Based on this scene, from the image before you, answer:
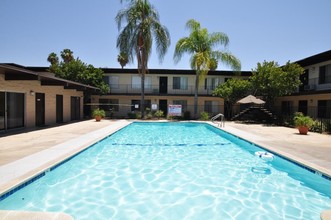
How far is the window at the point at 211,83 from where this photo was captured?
2748 centimetres

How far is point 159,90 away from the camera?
27859 millimetres

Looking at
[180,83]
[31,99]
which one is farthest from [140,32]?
[31,99]

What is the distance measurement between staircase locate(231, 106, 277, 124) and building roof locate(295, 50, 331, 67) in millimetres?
5492

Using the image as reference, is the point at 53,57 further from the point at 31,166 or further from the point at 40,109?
the point at 31,166

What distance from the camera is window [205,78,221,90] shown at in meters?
27.5

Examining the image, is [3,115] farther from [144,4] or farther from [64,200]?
[144,4]

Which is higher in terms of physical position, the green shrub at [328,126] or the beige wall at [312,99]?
the beige wall at [312,99]

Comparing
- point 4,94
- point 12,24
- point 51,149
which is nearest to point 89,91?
point 12,24

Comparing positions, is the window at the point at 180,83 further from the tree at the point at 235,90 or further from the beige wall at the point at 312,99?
the beige wall at the point at 312,99

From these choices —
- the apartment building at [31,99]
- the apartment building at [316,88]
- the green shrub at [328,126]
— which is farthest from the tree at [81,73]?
the green shrub at [328,126]

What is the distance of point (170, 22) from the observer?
875 inches

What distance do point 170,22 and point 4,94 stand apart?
51.1 ft

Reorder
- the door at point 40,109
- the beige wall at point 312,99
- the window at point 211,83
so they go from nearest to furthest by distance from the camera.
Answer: the door at point 40,109, the beige wall at point 312,99, the window at point 211,83

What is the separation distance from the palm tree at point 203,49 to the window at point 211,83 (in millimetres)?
4623
